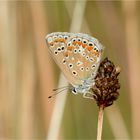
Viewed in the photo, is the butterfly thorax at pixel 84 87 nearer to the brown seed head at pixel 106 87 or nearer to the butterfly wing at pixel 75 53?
the butterfly wing at pixel 75 53

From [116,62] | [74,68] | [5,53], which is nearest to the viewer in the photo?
[74,68]

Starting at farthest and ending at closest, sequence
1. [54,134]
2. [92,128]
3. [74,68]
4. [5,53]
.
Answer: [92,128] < [5,53] < [54,134] < [74,68]

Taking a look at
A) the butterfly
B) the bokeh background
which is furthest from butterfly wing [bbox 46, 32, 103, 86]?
the bokeh background

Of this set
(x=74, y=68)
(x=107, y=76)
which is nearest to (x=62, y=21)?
(x=74, y=68)

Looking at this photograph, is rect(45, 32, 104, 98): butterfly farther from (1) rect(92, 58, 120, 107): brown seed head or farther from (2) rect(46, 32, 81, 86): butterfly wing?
(1) rect(92, 58, 120, 107): brown seed head

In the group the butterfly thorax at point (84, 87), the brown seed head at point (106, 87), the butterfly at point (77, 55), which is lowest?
the brown seed head at point (106, 87)

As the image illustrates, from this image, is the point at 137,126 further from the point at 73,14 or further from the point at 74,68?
the point at 74,68

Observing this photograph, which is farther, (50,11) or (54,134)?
(50,11)

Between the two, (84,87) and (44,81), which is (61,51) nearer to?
(84,87)

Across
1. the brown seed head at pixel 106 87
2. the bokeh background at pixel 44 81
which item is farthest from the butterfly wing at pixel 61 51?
the bokeh background at pixel 44 81
